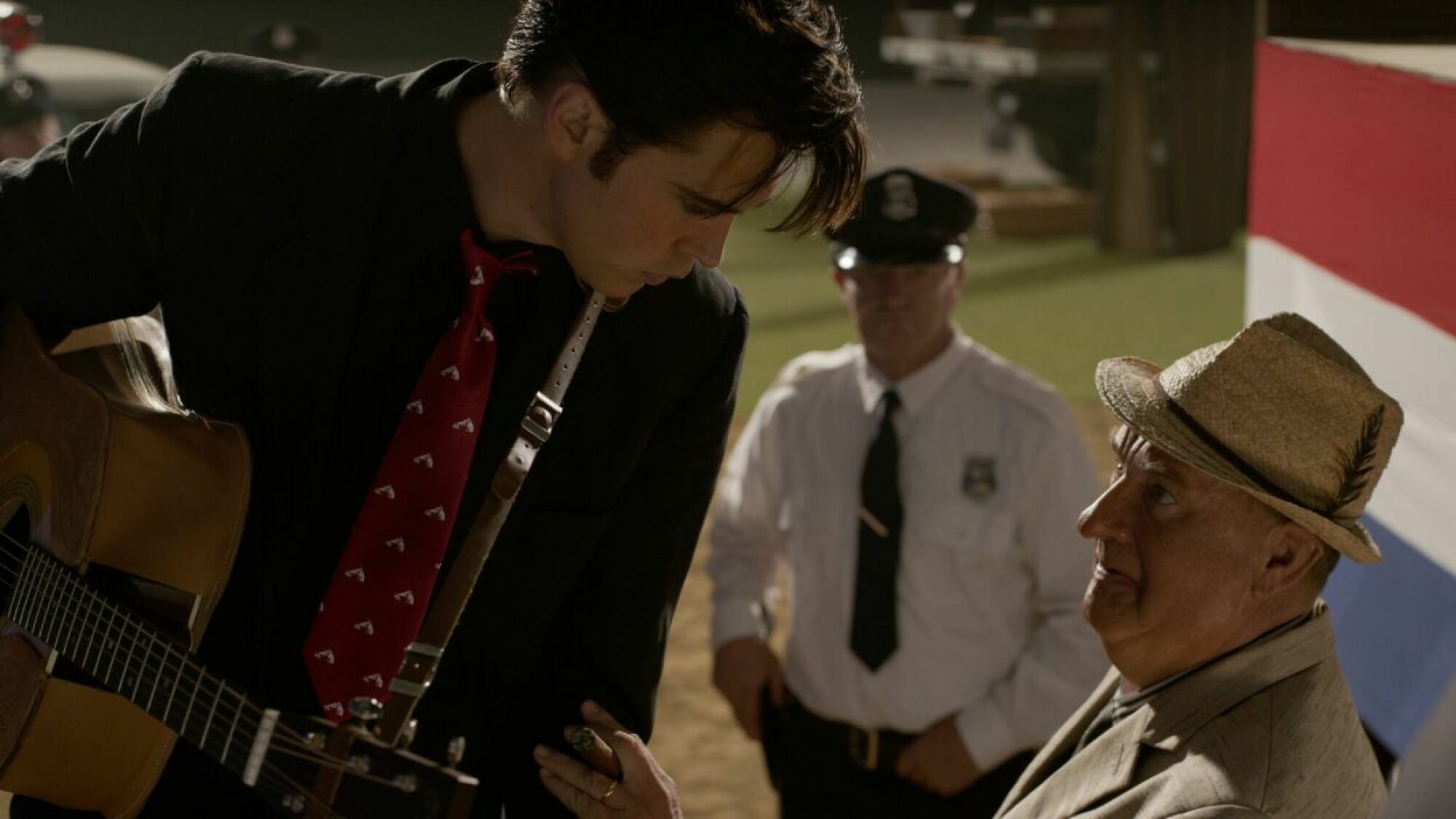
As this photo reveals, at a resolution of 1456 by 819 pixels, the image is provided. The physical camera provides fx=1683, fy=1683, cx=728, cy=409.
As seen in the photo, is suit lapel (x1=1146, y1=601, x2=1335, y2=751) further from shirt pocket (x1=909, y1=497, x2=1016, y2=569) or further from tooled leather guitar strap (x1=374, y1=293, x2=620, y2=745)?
shirt pocket (x1=909, y1=497, x2=1016, y2=569)

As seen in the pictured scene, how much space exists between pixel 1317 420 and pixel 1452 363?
0.74m

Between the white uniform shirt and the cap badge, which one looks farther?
the cap badge

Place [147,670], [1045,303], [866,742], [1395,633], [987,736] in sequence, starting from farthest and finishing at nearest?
[1045,303]
[866,742]
[987,736]
[1395,633]
[147,670]

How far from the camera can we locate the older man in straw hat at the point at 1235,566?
1.83 meters

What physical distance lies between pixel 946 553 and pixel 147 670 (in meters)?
2.16

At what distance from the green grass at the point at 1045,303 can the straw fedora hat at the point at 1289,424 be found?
774cm

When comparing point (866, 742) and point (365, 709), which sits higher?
point (365, 709)

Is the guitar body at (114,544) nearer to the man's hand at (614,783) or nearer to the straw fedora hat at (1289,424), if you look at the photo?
the man's hand at (614,783)

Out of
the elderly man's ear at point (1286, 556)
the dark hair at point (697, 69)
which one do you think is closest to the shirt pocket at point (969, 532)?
the elderly man's ear at point (1286, 556)

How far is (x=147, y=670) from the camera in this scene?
188cm

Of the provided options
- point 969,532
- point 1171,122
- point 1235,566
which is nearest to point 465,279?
point 1235,566

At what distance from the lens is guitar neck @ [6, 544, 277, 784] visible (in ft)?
5.98

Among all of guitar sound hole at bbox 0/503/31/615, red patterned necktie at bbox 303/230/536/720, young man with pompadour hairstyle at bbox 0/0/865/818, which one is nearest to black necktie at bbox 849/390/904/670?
young man with pompadour hairstyle at bbox 0/0/865/818

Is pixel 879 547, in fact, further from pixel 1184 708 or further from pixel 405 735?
pixel 405 735
